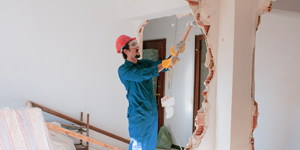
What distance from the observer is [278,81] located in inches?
171

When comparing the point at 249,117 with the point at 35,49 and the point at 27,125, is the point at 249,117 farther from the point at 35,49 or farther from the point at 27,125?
the point at 35,49

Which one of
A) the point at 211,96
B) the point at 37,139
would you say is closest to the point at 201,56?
the point at 211,96

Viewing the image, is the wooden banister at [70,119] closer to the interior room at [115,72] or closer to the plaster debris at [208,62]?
the interior room at [115,72]

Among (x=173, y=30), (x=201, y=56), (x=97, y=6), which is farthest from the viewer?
(x=173, y=30)

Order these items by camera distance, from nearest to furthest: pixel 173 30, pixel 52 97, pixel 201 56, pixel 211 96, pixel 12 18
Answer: pixel 211 96 → pixel 12 18 → pixel 52 97 → pixel 201 56 → pixel 173 30

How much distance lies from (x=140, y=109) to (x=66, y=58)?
1.76m

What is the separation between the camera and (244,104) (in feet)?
8.78

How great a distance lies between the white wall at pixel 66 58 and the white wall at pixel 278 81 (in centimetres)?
210

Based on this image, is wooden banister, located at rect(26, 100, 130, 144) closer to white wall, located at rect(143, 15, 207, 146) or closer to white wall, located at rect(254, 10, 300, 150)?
white wall, located at rect(143, 15, 207, 146)

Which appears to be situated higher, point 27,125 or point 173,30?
point 173,30

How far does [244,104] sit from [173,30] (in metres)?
3.32

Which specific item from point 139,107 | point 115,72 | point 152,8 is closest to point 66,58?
point 115,72

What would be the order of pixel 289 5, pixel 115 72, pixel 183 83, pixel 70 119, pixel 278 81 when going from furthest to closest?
pixel 183 83, pixel 115 72, pixel 278 81, pixel 70 119, pixel 289 5

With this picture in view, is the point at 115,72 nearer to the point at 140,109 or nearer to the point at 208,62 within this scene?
the point at 140,109
